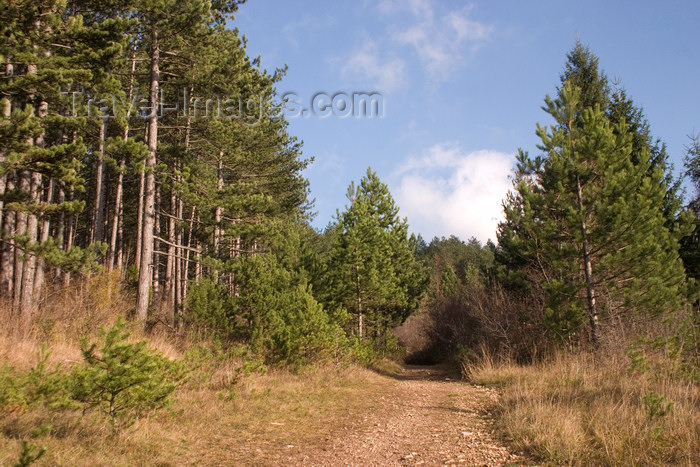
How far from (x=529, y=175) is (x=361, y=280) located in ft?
25.9

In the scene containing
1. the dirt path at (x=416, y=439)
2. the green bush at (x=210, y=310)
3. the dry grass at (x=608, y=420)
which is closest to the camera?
the dry grass at (x=608, y=420)

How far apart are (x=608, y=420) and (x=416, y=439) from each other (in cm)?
243

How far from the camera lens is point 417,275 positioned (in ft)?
78.9

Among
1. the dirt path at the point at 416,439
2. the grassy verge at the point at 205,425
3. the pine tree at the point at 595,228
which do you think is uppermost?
the pine tree at the point at 595,228

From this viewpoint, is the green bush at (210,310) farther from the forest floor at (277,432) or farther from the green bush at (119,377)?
the green bush at (119,377)

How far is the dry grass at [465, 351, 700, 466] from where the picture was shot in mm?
4488

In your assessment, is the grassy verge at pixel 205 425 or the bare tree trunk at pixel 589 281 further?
the bare tree trunk at pixel 589 281

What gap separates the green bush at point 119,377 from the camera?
4.66 m

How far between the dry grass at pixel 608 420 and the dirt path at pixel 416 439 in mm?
434

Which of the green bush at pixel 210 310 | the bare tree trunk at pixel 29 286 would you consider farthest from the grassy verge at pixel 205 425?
the green bush at pixel 210 310

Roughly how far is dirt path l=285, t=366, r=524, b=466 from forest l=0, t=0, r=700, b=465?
0.53 m

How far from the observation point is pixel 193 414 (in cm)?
666

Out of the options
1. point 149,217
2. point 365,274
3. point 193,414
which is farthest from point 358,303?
point 193,414

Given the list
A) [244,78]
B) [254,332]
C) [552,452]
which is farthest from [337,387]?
[244,78]
